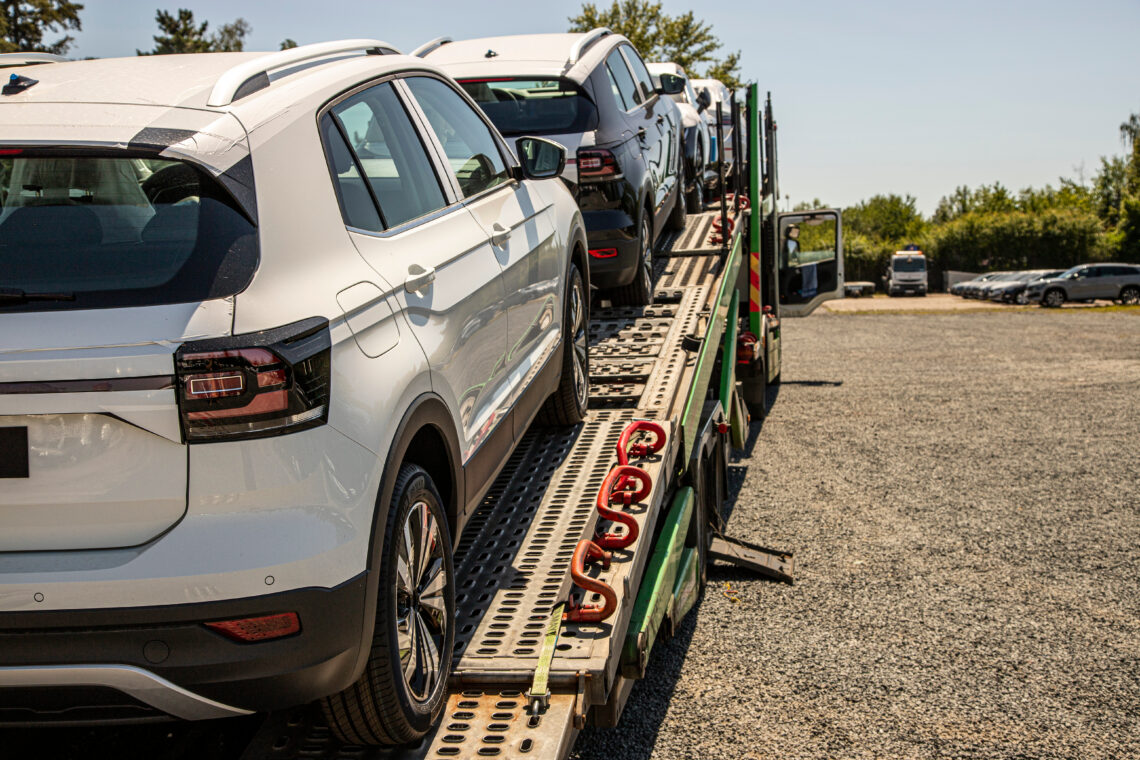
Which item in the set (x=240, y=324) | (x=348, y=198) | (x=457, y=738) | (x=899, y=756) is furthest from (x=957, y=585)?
(x=240, y=324)

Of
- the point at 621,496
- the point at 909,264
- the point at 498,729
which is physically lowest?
the point at 498,729

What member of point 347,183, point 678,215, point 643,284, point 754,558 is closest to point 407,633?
point 347,183

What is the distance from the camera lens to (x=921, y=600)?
689 centimetres

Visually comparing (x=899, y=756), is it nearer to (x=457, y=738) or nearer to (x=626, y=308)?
(x=457, y=738)

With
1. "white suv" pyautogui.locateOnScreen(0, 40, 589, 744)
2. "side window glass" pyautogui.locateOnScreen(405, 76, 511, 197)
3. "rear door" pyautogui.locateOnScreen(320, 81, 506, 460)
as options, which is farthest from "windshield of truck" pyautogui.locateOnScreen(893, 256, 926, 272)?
"white suv" pyautogui.locateOnScreen(0, 40, 589, 744)

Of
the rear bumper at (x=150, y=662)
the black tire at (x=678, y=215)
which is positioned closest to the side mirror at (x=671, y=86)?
the black tire at (x=678, y=215)

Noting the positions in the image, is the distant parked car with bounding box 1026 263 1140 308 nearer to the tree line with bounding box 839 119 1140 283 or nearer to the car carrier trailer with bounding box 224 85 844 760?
the tree line with bounding box 839 119 1140 283

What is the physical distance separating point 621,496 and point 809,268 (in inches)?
332

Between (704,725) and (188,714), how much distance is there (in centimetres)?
344

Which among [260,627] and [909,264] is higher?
[909,264]

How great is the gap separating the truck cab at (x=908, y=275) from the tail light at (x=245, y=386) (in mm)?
50936

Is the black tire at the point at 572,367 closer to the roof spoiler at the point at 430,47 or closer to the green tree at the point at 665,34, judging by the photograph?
the roof spoiler at the point at 430,47

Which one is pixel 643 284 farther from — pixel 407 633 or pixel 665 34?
pixel 665 34

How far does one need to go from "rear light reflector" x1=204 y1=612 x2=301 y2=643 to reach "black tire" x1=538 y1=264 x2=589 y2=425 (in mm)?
2918
